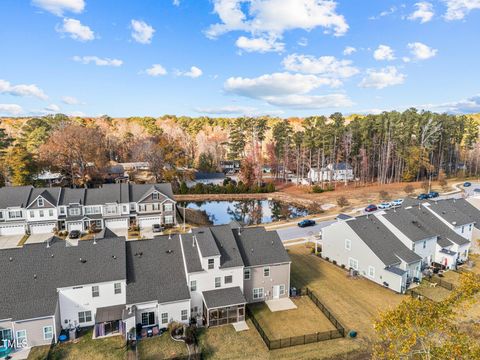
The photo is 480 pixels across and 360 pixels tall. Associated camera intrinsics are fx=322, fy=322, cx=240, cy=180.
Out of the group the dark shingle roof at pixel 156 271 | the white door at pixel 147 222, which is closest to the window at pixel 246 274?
the dark shingle roof at pixel 156 271

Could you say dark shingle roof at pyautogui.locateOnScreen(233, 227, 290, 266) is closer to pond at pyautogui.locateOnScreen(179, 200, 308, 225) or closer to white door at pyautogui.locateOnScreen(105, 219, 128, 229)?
pond at pyautogui.locateOnScreen(179, 200, 308, 225)

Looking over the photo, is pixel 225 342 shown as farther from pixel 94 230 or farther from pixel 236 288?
pixel 94 230

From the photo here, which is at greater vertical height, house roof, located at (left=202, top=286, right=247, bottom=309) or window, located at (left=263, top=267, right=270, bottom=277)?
window, located at (left=263, top=267, right=270, bottom=277)

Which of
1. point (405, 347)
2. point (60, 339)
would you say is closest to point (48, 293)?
point (60, 339)

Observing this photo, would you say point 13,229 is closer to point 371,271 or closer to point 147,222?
point 147,222

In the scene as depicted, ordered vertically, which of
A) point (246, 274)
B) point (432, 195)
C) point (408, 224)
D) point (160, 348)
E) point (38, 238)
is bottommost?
point (160, 348)

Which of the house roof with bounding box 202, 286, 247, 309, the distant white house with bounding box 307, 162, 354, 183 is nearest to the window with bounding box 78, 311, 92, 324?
the house roof with bounding box 202, 286, 247, 309

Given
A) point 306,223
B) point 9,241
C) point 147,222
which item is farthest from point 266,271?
point 9,241
